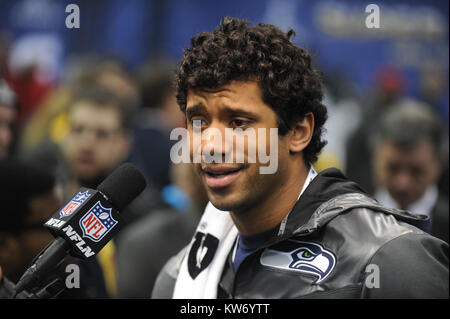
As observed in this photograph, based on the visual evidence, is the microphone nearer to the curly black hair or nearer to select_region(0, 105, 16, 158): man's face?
the curly black hair

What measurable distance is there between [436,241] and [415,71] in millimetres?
5730

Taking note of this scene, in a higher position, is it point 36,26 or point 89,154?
point 36,26

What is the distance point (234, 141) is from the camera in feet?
8.95

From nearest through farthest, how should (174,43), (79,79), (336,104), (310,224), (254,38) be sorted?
1. (310,224)
2. (254,38)
3. (79,79)
4. (336,104)
5. (174,43)

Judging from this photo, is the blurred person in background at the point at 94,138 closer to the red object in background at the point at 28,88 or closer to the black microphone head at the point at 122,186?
the black microphone head at the point at 122,186

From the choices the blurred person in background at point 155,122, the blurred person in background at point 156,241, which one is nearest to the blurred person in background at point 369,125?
the blurred person in background at point 155,122

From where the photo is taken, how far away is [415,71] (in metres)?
7.88

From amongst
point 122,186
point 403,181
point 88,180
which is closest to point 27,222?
point 122,186

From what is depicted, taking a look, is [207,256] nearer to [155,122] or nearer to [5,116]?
[5,116]

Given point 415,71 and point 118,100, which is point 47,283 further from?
point 415,71

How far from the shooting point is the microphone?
2.27 metres

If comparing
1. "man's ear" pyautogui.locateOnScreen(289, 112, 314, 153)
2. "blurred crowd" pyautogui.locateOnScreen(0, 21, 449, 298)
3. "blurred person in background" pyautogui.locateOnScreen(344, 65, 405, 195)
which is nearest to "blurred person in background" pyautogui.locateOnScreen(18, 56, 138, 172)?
"blurred crowd" pyautogui.locateOnScreen(0, 21, 449, 298)

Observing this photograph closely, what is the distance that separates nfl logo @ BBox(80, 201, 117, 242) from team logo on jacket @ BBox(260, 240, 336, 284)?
659 millimetres

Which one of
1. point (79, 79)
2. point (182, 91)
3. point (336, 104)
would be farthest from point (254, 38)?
point (336, 104)
